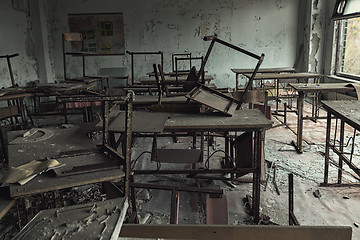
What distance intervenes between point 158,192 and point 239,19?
19.5 feet

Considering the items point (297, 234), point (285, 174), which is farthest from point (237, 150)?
point (297, 234)

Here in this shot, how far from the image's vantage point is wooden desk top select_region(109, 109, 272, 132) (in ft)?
7.59

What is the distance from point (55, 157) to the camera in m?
1.85

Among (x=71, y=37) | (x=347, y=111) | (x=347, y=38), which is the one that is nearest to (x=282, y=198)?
(x=347, y=111)

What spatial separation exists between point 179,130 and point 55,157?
907mm

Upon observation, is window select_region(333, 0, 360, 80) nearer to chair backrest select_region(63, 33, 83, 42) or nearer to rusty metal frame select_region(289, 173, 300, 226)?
rusty metal frame select_region(289, 173, 300, 226)

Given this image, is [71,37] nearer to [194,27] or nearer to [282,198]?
[194,27]

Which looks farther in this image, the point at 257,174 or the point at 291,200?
the point at 257,174

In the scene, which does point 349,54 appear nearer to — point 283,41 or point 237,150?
point 283,41

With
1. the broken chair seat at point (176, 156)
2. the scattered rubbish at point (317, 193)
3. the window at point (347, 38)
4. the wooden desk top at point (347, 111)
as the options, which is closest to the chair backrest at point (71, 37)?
the broken chair seat at point (176, 156)

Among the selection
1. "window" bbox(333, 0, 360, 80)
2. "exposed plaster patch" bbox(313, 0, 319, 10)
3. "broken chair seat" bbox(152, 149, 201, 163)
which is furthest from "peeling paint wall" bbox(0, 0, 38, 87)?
"window" bbox(333, 0, 360, 80)

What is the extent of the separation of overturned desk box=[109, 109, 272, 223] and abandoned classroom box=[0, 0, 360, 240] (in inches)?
0.6

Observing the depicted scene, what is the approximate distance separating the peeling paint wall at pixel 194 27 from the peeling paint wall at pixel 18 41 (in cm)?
106

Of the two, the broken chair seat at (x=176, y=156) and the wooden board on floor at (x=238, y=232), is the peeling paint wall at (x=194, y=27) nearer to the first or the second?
the broken chair seat at (x=176, y=156)
